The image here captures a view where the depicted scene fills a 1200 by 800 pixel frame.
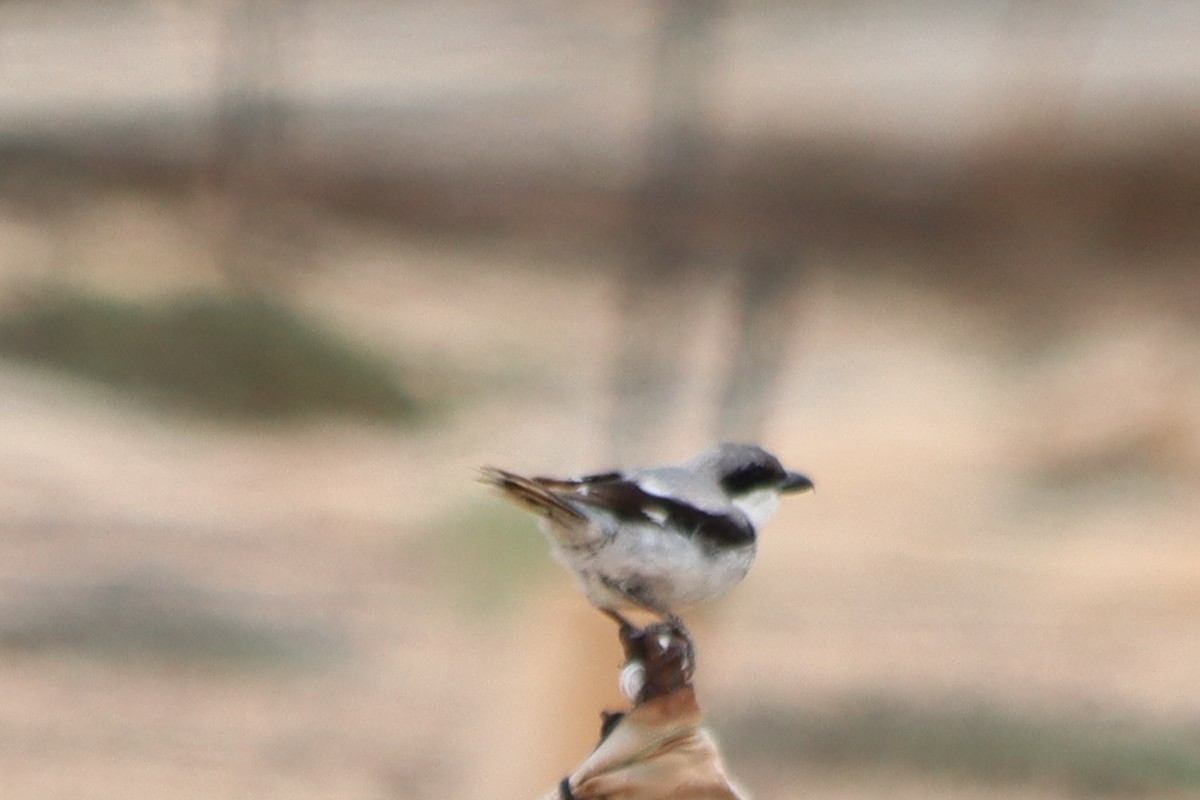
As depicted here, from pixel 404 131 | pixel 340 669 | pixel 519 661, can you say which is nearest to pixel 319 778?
pixel 340 669

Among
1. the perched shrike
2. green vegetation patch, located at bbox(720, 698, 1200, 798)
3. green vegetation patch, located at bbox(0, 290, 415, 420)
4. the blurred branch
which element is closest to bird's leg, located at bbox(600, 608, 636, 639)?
the perched shrike

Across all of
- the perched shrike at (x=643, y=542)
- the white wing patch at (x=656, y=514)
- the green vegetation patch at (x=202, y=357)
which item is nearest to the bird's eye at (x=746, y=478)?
the perched shrike at (x=643, y=542)

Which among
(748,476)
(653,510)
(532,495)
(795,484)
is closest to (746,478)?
(748,476)

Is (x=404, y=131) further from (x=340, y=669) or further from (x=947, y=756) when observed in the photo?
(x=947, y=756)

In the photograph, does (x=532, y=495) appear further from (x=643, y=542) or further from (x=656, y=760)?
→ (x=656, y=760)

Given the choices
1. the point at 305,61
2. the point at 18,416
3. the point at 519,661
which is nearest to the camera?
the point at 519,661
